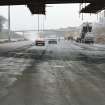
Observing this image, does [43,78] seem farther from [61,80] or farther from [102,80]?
[102,80]

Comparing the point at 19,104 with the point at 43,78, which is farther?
the point at 43,78

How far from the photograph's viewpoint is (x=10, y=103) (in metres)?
8.95

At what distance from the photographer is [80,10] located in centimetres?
3803

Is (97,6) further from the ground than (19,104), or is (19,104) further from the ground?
(97,6)

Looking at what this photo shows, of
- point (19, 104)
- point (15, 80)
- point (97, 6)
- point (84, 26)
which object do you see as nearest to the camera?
point (19, 104)

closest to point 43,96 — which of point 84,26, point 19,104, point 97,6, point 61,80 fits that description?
point 19,104

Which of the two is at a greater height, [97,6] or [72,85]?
[97,6]

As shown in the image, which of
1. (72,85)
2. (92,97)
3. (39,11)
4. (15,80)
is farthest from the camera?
(39,11)

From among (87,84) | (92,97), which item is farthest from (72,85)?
(92,97)

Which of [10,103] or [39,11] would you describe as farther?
[39,11]

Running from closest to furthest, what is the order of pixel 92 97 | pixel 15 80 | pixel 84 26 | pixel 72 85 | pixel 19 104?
pixel 19 104, pixel 92 97, pixel 72 85, pixel 15 80, pixel 84 26

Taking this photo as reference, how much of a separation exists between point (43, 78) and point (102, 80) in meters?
2.58

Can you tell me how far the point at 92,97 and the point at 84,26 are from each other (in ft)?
220

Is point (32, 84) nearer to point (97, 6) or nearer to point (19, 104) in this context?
point (19, 104)
